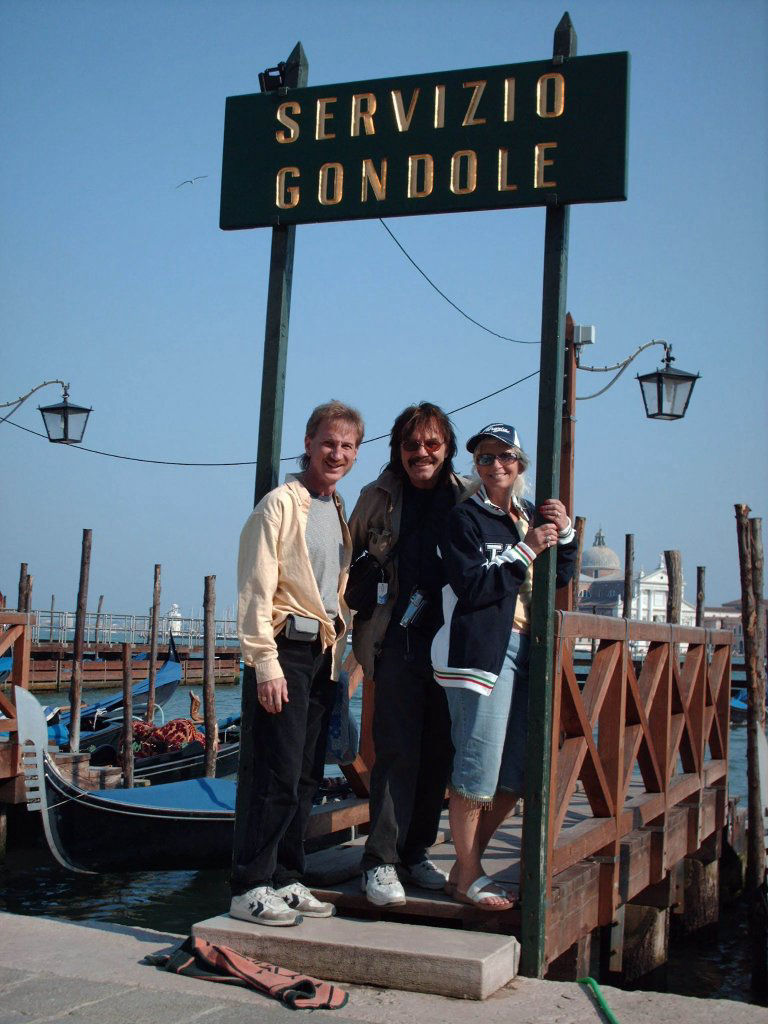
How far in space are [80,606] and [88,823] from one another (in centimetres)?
1004

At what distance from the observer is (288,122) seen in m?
4.16

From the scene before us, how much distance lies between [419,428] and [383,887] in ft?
4.94

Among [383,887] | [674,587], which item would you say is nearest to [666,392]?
[383,887]

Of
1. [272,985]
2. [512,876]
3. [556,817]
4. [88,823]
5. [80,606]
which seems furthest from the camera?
[80,606]

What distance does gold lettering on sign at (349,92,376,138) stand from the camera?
4.04 metres

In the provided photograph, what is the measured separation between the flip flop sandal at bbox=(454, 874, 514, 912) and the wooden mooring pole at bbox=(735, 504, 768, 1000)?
447cm

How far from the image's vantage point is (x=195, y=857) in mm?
9883

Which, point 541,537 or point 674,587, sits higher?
point 674,587

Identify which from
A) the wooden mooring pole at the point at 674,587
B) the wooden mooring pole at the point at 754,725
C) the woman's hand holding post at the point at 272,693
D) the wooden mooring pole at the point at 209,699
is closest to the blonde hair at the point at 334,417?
the woman's hand holding post at the point at 272,693

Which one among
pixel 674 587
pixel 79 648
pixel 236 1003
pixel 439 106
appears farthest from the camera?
pixel 674 587

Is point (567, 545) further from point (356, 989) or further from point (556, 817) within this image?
point (356, 989)

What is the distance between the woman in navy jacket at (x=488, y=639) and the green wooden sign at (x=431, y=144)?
0.85m

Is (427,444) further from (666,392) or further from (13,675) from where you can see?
(13,675)

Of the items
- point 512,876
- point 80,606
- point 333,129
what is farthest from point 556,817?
point 80,606
